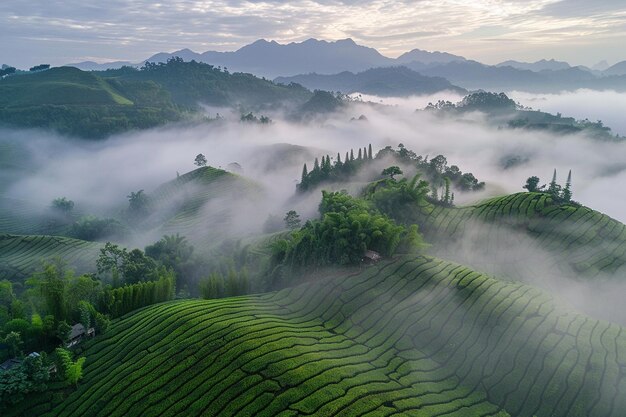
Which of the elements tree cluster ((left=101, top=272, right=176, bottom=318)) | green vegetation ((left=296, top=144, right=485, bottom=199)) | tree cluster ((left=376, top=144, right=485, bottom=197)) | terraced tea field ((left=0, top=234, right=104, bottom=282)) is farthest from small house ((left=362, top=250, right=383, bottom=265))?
green vegetation ((left=296, top=144, right=485, bottom=199))

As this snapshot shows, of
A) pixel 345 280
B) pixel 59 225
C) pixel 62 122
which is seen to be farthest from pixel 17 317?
pixel 62 122

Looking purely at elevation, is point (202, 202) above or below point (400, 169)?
below

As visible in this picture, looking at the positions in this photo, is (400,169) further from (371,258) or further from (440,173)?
(371,258)

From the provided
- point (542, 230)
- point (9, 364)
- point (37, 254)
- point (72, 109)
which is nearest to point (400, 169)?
point (542, 230)

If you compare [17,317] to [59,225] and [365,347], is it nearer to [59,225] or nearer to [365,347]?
[365,347]

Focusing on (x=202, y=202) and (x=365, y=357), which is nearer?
(x=365, y=357)

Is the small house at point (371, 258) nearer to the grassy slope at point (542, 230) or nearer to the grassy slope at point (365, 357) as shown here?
the grassy slope at point (365, 357)
